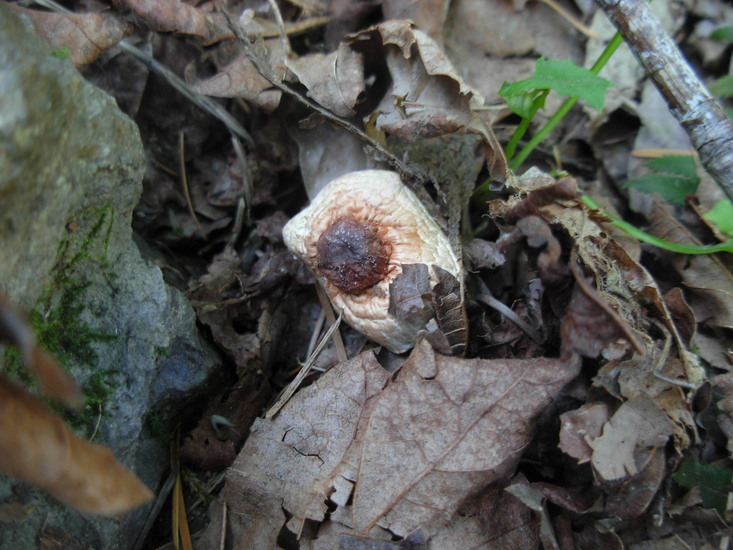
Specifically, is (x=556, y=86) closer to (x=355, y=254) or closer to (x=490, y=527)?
(x=355, y=254)

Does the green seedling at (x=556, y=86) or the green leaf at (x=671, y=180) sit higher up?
the green seedling at (x=556, y=86)

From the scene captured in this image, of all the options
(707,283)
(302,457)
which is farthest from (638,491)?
(302,457)

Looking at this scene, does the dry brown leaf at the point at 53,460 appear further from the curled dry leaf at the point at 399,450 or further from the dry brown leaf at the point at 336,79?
the dry brown leaf at the point at 336,79

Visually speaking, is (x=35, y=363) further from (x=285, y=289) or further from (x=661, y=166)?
(x=661, y=166)

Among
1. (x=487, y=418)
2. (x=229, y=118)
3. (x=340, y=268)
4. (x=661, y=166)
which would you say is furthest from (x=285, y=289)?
(x=661, y=166)

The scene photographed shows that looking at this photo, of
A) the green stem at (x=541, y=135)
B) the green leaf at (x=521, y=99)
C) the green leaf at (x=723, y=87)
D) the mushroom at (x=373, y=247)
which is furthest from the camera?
the green leaf at (x=723, y=87)

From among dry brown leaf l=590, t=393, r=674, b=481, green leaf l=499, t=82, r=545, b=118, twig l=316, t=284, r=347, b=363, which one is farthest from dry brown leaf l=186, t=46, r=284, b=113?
dry brown leaf l=590, t=393, r=674, b=481

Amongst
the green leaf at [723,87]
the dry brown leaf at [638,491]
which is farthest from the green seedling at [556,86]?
the dry brown leaf at [638,491]
